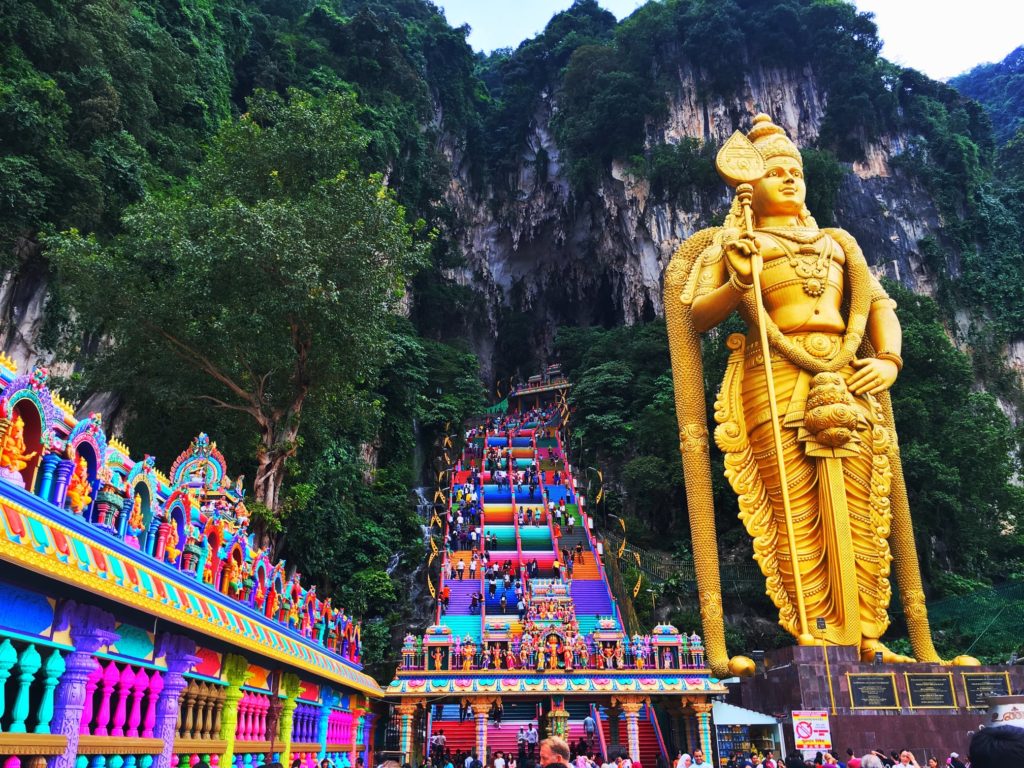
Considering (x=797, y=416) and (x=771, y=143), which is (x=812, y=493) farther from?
(x=771, y=143)

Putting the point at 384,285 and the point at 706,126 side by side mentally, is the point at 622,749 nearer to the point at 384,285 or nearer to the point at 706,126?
the point at 384,285

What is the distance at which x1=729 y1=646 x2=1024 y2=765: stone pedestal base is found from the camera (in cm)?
751

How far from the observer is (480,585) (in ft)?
51.1

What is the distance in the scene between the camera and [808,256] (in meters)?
9.68

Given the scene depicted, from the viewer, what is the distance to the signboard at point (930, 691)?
25.5ft

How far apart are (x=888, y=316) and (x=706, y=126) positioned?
22.7 meters

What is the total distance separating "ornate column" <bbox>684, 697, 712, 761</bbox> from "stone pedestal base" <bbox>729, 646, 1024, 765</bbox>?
2.36 m

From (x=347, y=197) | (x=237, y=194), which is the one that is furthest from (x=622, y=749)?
(x=237, y=194)

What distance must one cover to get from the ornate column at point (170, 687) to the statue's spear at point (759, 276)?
6.22 meters

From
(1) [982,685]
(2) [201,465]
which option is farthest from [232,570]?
(1) [982,685]

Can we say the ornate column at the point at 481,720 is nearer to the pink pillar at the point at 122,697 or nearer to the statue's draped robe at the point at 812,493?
the statue's draped robe at the point at 812,493

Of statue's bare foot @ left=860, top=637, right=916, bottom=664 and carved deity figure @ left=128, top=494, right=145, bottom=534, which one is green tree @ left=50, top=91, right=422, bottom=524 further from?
statue's bare foot @ left=860, top=637, right=916, bottom=664

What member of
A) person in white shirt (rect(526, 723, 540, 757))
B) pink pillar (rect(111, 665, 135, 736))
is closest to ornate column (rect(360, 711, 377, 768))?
person in white shirt (rect(526, 723, 540, 757))

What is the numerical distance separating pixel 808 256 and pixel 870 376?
168 cm
